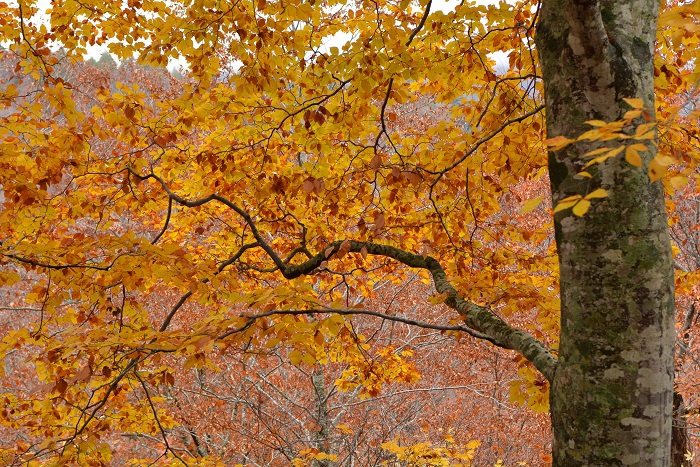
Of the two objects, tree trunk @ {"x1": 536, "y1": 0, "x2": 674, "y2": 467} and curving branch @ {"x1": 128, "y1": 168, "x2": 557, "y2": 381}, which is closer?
tree trunk @ {"x1": 536, "y1": 0, "x2": 674, "y2": 467}

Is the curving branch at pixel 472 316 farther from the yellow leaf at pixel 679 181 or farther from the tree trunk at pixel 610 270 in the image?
the yellow leaf at pixel 679 181

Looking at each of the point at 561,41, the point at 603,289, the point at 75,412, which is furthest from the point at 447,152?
the point at 75,412

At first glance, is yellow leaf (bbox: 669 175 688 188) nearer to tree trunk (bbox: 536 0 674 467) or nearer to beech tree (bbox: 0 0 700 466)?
beech tree (bbox: 0 0 700 466)

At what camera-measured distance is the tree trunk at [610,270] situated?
62.7 inches

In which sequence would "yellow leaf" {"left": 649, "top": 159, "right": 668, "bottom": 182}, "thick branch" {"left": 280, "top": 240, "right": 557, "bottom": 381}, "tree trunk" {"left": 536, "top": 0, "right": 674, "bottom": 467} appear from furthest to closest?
1. "thick branch" {"left": 280, "top": 240, "right": 557, "bottom": 381}
2. "tree trunk" {"left": 536, "top": 0, "right": 674, "bottom": 467}
3. "yellow leaf" {"left": 649, "top": 159, "right": 668, "bottom": 182}

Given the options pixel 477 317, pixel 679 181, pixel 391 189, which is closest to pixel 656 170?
pixel 679 181

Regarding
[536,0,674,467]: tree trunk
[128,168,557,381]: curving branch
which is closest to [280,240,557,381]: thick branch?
[128,168,557,381]: curving branch

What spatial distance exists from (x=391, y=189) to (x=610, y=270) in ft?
7.34

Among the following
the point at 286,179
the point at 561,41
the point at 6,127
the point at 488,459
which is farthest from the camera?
the point at 488,459

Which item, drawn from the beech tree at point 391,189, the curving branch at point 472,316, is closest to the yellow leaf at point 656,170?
the beech tree at point 391,189

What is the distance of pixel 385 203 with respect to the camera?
4047 millimetres

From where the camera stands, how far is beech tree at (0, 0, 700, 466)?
163cm

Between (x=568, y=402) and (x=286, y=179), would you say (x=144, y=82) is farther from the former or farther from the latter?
(x=568, y=402)

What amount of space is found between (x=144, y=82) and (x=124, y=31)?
8.45 metres
